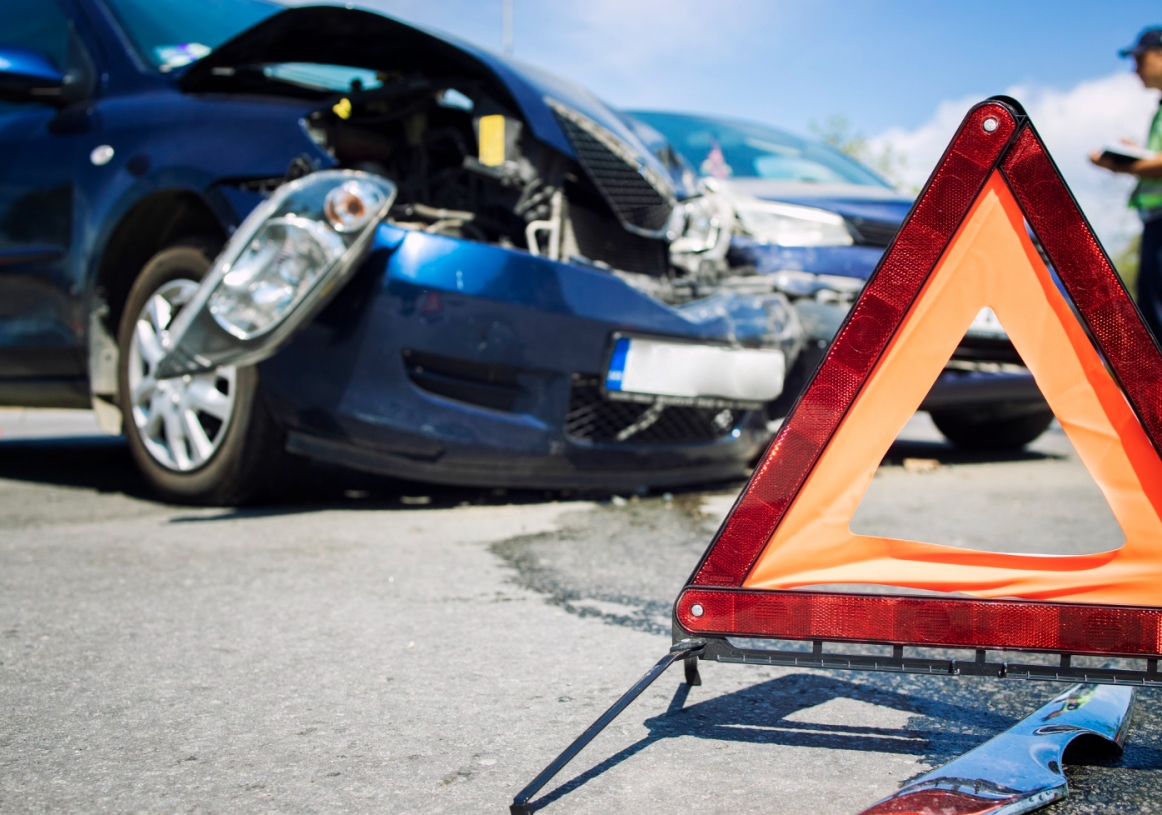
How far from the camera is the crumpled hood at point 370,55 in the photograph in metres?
3.57

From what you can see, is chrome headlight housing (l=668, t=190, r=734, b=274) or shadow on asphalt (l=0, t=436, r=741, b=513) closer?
shadow on asphalt (l=0, t=436, r=741, b=513)

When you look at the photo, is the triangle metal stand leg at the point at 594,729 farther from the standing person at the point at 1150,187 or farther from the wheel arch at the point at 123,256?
the standing person at the point at 1150,187

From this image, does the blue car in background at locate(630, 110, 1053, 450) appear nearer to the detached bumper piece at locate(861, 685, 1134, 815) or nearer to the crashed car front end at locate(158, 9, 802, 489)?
the crashed car front end at locate(158, 9, 802, 489)

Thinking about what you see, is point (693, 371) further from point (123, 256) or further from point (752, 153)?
point (752, 153)

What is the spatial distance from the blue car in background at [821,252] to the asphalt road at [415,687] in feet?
4.07

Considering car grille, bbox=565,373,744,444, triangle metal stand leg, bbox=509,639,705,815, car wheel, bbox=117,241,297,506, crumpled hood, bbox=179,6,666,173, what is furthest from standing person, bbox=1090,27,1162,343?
triangle metal stand leg, bbox=509,639,705,815

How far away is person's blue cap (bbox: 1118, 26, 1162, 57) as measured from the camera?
464cm

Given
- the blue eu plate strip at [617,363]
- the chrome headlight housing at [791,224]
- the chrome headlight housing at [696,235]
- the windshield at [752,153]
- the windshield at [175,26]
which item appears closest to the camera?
the blue eu plate strip at [617,363]

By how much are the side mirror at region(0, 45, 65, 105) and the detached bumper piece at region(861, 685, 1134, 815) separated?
142 inches

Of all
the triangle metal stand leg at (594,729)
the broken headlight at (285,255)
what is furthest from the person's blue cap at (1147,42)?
the triangle metal stand leg at (594,729)

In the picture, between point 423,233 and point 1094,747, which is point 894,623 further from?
point 423,233

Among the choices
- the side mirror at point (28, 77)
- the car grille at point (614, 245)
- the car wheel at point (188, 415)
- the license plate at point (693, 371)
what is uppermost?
the side mirror at point (28, 77)

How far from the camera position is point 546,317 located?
10.8ft

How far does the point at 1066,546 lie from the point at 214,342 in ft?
8.12
